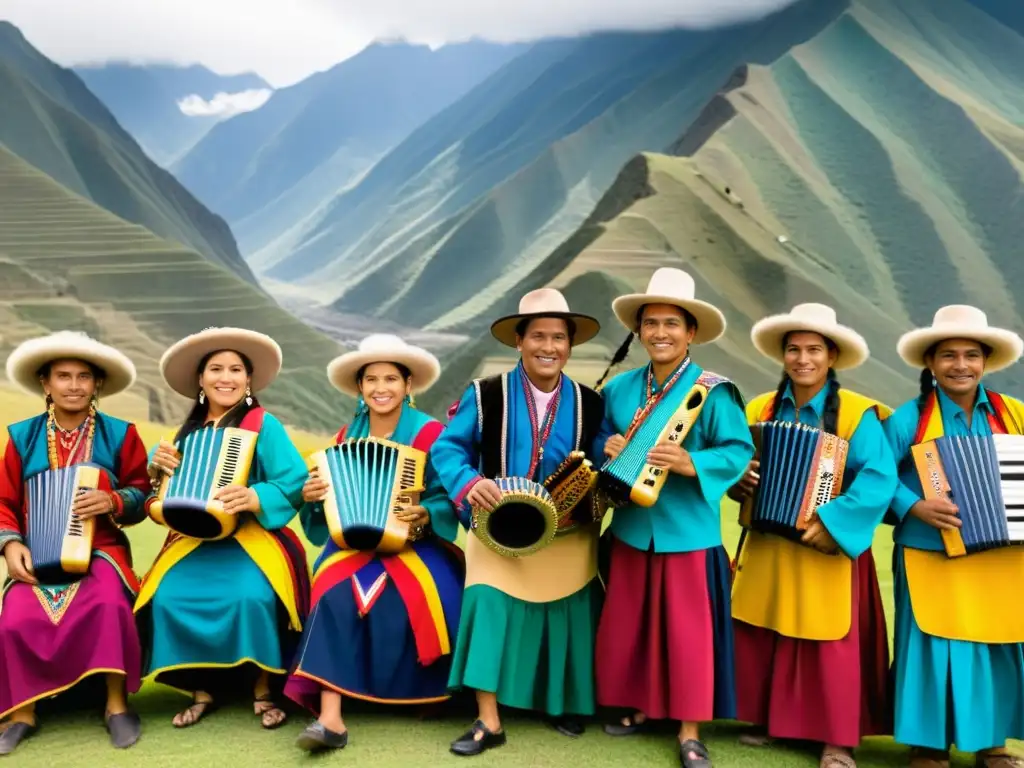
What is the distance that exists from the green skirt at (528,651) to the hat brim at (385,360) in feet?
3.14

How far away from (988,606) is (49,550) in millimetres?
3422

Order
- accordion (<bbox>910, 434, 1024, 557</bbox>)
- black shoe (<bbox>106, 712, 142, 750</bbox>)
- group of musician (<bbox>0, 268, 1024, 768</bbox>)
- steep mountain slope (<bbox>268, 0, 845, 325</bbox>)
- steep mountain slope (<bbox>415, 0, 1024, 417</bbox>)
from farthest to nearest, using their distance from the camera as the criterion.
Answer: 1. steep mountain slope (<bbox>268, 0, 845, 325</bbox>)
2. steep mountain slope (<bbox>415, 0, 1024, 417</bbox>)
3. black shoe (<bbox>106, 712, 142, 750</bbox>)
4. group of musician (<bbox>0, 268, 1024, 768</bbox>)
5. accordion (<bbox>910, 434, 1024, 557</bbox>)

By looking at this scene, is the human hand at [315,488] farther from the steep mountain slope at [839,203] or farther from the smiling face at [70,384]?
the steep mountain slope at [839,203]

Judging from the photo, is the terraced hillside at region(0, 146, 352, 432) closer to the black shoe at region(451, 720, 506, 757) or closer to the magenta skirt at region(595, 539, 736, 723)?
the black shoe at region(451, 720, 506, 757)

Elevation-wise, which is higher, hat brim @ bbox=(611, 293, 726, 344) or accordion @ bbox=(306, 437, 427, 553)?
hat brim @ bbox=(611, 293, 726, 344)

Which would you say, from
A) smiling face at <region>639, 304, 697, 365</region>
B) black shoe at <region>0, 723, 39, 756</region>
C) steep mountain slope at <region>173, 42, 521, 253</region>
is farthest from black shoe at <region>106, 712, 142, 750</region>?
steep mountain slope at <region>173, 42, 521, 253</region>

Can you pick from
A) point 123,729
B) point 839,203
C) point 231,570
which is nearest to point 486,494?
point 231,570

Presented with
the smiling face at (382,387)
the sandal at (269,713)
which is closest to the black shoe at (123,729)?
the sandal at (269,713)

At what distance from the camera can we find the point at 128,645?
11.4ft

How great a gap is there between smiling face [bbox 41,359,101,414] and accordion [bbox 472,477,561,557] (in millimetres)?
1704

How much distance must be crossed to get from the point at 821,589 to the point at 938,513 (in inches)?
19.1

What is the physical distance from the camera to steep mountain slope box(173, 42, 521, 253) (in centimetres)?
2322

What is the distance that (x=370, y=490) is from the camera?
11.5 feet

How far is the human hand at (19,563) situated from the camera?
344cm
